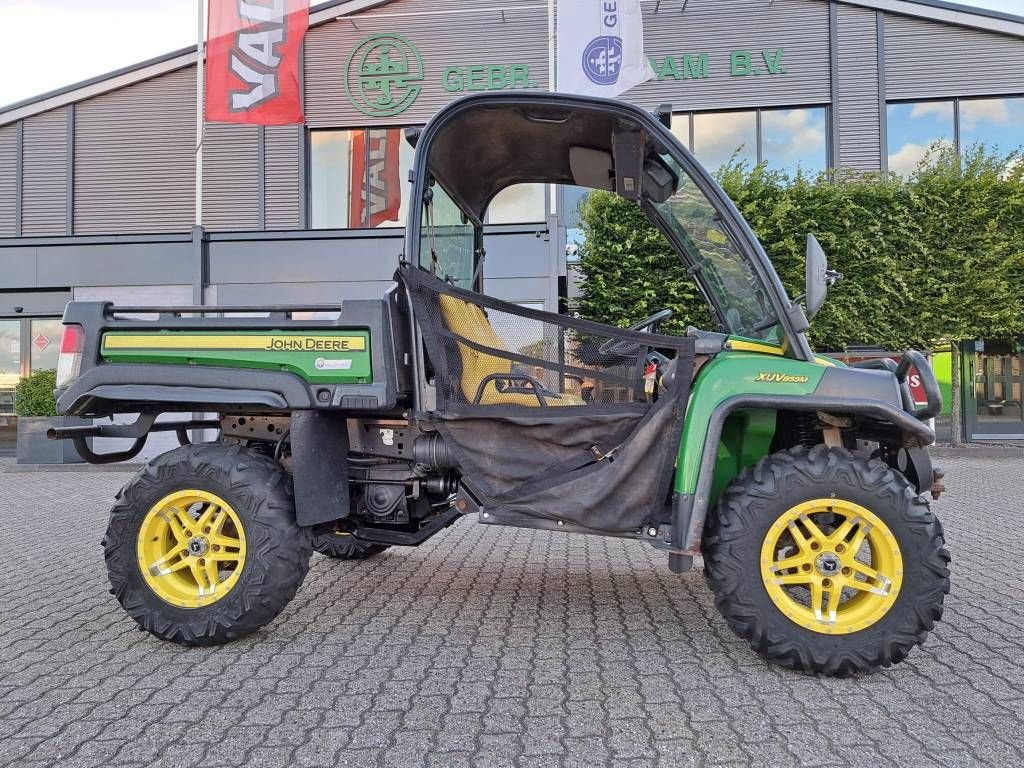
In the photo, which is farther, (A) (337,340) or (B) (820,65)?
(B) (820,65)

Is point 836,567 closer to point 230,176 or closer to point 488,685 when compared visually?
point 488,685

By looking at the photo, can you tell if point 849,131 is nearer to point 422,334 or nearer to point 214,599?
point 422,334

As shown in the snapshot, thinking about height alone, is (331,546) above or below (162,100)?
below

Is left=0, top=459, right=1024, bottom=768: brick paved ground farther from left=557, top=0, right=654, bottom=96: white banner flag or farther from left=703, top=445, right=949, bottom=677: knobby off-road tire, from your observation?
left=557, top=0, right=654, bottom=96: white banner flag

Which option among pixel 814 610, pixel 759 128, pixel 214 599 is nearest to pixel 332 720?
pixel 214 599

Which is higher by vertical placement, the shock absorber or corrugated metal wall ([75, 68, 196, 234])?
corrugated metal wall ([75, 68, 196, 234])

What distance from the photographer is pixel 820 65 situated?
1377 cm

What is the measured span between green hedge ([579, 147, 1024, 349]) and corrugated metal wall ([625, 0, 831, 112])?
8.95 ft

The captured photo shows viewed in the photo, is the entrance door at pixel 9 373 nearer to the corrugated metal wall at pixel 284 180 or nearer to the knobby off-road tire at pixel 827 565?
the corrugated metal wall at pixel 284 180

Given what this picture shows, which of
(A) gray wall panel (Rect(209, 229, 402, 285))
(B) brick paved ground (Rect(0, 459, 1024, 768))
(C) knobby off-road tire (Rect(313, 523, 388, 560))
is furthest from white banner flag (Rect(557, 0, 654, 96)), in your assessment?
(B) brick paved ground (Rect(0, 459, 1024, 768))

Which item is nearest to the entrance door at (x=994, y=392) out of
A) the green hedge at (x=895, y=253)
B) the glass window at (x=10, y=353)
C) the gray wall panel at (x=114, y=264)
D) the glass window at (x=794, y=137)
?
the green hedge at (x=895, y=253)

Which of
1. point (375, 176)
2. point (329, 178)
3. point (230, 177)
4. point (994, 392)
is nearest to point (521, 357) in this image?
point (375, 176)

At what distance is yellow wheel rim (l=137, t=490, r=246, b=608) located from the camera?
3.22 m

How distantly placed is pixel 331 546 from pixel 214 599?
1423 mm
